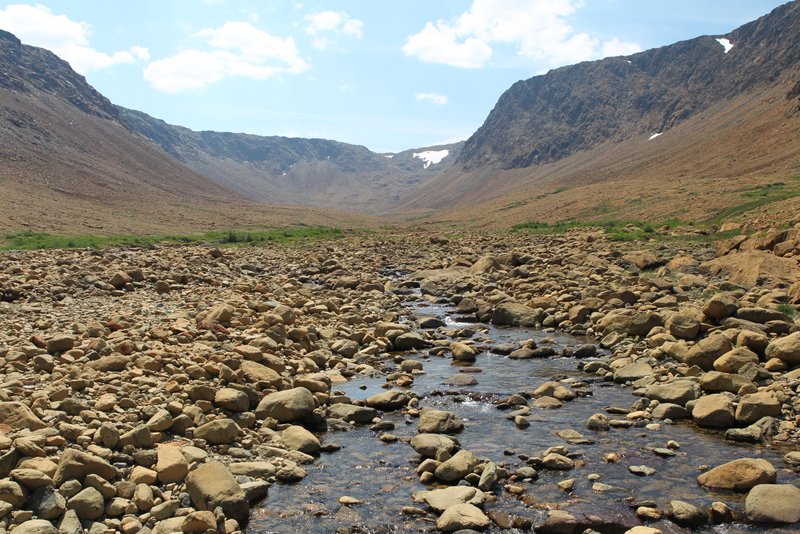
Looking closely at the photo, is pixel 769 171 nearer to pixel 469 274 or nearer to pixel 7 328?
pixel 469 274

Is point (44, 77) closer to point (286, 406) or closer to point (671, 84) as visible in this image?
point (671, 84)

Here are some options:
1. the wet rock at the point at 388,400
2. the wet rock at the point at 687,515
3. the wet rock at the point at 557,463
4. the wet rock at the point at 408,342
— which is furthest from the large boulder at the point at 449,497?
the wet rock at the point at 408,342

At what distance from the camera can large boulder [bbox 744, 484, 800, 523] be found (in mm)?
7539

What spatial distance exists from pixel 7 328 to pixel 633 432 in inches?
531

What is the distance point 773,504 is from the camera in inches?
303

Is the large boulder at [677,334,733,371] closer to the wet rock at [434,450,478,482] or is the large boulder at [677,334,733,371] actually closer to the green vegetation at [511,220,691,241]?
the wet rock at [434,450,478,482]

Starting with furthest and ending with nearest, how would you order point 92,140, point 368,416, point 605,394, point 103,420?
point 92,140
point 605,394
point 368,416
point 103,420

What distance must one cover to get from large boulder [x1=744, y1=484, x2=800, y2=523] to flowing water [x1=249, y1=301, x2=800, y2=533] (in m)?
0.17

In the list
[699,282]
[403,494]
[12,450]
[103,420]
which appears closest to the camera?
[12,450]

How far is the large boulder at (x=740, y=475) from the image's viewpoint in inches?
326

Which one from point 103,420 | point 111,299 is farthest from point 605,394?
point 111,299

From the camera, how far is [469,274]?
30953 mm

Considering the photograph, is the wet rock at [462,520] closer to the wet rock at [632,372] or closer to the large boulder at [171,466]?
the large boulder at [171,466]

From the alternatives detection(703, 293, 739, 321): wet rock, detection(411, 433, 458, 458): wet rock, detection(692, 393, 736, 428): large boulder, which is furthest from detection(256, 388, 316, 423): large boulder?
detection(703, 293, 739, 321): wet rock
